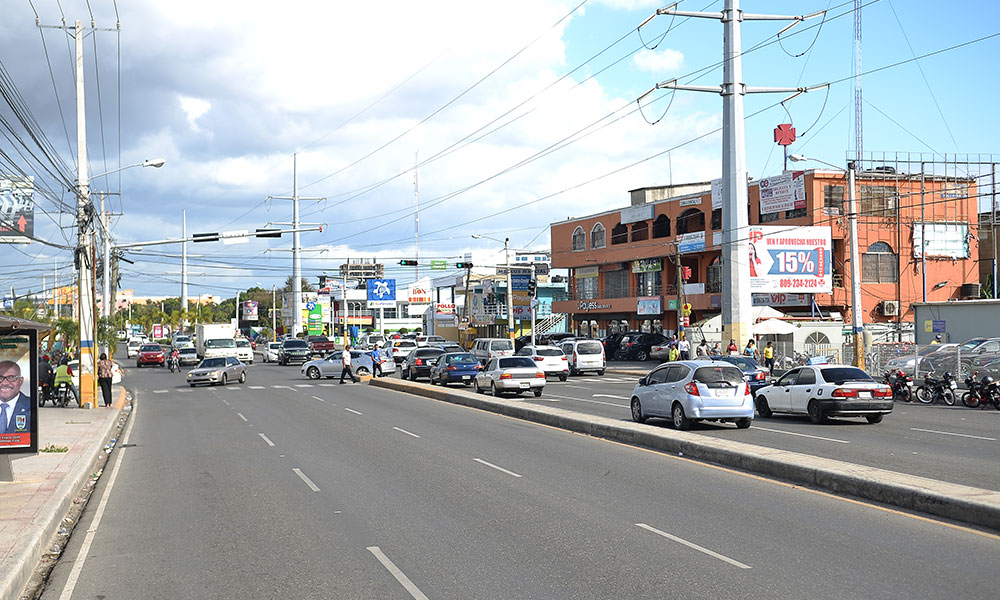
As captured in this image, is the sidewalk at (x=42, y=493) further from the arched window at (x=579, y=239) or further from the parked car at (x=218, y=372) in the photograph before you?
the arched window at (x=579, y=239)

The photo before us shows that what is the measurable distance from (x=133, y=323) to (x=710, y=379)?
191m

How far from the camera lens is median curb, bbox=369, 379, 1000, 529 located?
985 cm

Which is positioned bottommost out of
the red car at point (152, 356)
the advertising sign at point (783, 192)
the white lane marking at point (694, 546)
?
the red car at point (152, 356)

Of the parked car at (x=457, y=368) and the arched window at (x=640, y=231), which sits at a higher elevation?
the arched window at (x=640, y=231)

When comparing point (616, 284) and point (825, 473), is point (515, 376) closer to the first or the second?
point (825, 473)

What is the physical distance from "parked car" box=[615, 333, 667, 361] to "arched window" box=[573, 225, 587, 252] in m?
16.7

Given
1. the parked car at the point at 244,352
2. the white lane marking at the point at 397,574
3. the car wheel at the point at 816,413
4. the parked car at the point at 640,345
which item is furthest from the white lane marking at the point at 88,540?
the parked car at the point at 244,352

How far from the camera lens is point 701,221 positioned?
207ft

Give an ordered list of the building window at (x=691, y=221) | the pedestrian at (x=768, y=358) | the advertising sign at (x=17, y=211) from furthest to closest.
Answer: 1. the building window at (x=691, y=221)
2. the advertising sign at (x=17, y=211)
3. the pedestrian at (x=768, y=358)

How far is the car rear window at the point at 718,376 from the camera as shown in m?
20.0

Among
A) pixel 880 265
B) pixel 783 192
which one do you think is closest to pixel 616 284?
pixel 783 192

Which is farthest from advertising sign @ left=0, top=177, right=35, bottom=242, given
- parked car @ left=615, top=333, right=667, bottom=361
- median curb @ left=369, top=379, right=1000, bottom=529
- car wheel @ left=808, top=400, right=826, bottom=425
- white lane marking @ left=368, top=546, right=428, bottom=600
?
white lane marking @ left=368, top=546, right=428, bottom=600

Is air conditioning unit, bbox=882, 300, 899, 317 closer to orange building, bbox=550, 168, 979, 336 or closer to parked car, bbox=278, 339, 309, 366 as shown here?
orange building, bbox=550, 168, 979, 336

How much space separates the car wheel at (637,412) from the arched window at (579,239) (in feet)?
175
